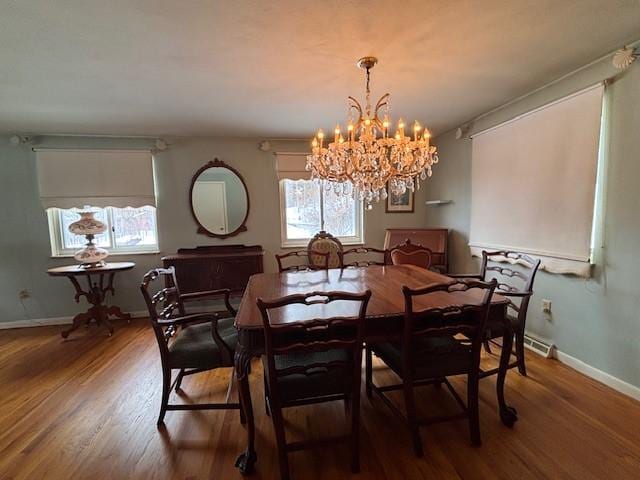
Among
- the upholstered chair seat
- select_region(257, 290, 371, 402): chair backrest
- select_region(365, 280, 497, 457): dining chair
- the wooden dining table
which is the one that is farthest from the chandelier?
the upholstered chair seat

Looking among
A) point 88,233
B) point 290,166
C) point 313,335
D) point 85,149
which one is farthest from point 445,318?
point 85,149

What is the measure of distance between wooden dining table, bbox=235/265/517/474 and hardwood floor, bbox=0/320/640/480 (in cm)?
20

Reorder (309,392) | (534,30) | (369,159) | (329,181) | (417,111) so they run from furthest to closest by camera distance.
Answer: (417,111) < (329,181) < (369,159) < (534,30) < (309,392)

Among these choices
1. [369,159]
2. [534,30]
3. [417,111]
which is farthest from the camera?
[417,111]

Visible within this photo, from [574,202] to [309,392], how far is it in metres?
2.44

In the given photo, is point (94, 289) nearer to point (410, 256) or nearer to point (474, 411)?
point (410, 256)

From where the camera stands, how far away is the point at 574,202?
7.61 feet

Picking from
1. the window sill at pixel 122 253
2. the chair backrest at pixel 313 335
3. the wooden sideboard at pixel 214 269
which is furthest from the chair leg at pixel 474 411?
the window sill at pixel 122 253

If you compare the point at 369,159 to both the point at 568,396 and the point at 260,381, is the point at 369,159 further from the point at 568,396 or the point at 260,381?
the point at 568,396

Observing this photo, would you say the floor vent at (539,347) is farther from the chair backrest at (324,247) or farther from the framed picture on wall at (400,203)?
the framed picture on wall at (400,203)

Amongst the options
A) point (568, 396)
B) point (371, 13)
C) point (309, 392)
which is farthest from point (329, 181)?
point (568, 396)

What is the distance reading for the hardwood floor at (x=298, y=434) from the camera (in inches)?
60.1

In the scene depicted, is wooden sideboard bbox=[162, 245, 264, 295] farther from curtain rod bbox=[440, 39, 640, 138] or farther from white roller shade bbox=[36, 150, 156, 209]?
curtain rod bbox=[440, 39, 640, 138]

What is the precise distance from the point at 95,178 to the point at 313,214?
108 inches
